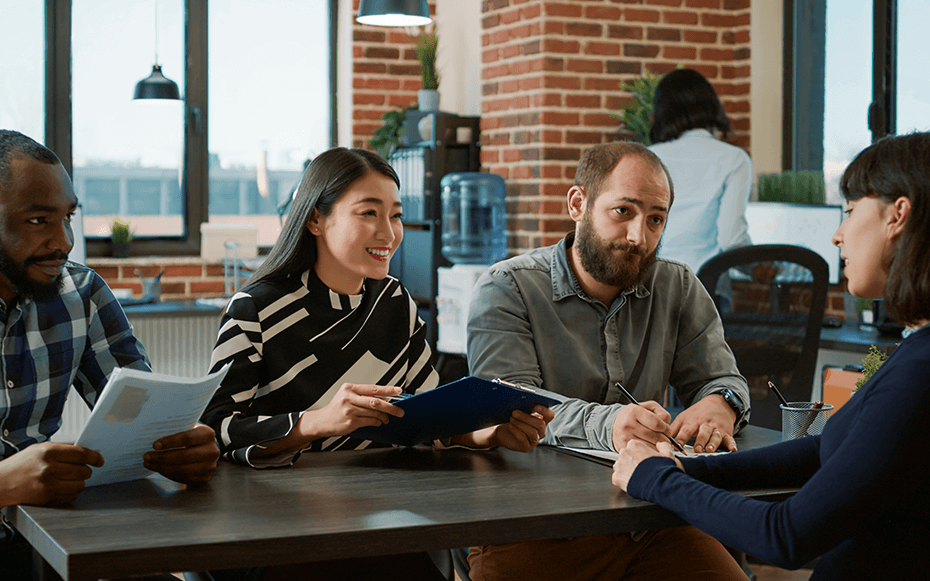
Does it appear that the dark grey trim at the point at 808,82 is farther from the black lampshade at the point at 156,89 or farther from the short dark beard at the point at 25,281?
the short dark beard at the point at 25,281

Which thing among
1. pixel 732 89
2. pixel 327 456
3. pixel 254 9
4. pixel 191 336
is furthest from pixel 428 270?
pixel 327 456

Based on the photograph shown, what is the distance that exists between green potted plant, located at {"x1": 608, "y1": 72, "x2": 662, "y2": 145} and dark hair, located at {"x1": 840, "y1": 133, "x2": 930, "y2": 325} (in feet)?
9.19

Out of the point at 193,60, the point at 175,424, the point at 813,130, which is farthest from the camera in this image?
the point at 193,60

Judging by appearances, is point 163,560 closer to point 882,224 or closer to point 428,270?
point 882,224

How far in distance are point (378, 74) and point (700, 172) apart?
236 cm

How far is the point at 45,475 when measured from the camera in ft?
3.88

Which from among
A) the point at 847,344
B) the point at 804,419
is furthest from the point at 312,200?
the point at 847,344

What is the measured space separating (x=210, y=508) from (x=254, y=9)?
4.65 meters

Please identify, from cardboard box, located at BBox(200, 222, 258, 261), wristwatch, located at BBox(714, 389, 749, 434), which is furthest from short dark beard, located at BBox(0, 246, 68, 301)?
cardboard box, located at BBox(200, 222, 258, 261)

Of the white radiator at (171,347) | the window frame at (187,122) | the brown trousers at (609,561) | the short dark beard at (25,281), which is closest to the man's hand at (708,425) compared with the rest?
the brown trousers at (609,561)

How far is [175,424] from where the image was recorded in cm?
131

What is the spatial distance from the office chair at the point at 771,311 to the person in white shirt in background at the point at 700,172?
1027mm

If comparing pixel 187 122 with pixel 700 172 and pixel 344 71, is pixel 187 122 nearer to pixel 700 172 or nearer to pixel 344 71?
pixel 344 71

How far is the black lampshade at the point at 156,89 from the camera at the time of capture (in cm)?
475
